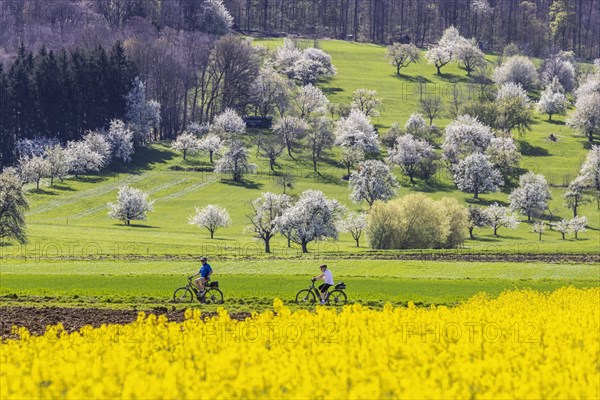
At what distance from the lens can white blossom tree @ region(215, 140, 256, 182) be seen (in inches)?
5359

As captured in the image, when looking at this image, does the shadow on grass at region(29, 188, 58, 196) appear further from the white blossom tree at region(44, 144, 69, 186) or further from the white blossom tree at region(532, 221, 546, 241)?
the white blossom tree at region(532, 221, 546, 241)

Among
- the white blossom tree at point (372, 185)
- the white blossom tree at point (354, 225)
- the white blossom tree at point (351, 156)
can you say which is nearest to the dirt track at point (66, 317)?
the white blossom tree at point (354, 225)

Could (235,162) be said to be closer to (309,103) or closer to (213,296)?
(309,103)

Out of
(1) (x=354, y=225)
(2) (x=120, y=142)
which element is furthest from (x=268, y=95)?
(1) (x=354, y=225)

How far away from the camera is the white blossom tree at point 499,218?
116188 mm

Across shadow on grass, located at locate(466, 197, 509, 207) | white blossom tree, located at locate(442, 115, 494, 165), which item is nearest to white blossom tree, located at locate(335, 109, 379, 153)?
white blossom tree, located at locate(442, 115, 494, 165)

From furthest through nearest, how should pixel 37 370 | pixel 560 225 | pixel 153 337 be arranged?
pixel 560 225
pixel 153 337
pixel 37 370

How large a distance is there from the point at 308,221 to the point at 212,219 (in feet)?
57.1

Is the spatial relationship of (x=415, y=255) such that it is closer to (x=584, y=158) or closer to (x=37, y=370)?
(x=37, y=370)

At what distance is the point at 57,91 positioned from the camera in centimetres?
14500

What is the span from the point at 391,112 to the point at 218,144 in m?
44.8

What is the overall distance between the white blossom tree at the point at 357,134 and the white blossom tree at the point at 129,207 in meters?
40.9

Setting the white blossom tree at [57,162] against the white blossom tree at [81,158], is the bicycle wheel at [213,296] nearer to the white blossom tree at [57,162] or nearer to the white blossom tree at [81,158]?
the white blossom tree at [57,162]

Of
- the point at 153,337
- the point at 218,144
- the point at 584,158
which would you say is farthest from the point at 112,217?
the point at 153,337
